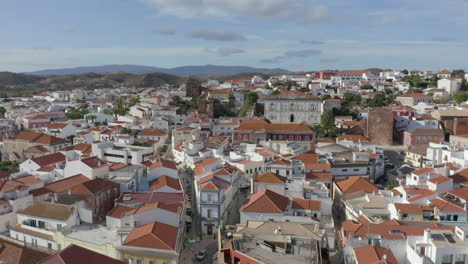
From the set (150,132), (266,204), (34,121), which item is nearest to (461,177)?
(266,204)

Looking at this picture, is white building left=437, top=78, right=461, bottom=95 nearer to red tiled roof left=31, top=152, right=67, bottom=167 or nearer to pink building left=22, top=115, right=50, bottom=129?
red tiled roof left=31, top=152, right=67, bottom=167

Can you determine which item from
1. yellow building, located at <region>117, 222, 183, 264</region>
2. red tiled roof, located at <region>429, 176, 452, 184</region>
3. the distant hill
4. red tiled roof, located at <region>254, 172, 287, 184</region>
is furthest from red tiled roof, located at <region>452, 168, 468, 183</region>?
the distant hill

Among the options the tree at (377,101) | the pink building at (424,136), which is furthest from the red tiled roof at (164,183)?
the tree at (377,101)

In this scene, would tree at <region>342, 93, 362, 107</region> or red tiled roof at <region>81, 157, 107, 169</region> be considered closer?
red tiled roof at <region>81, 157, 107, 169</region>

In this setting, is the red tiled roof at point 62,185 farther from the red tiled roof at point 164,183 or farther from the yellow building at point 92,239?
the yellow building at point 92,239

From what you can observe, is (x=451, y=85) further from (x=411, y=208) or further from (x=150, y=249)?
(x=150, y=249)

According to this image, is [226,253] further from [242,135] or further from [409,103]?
[409,103]
